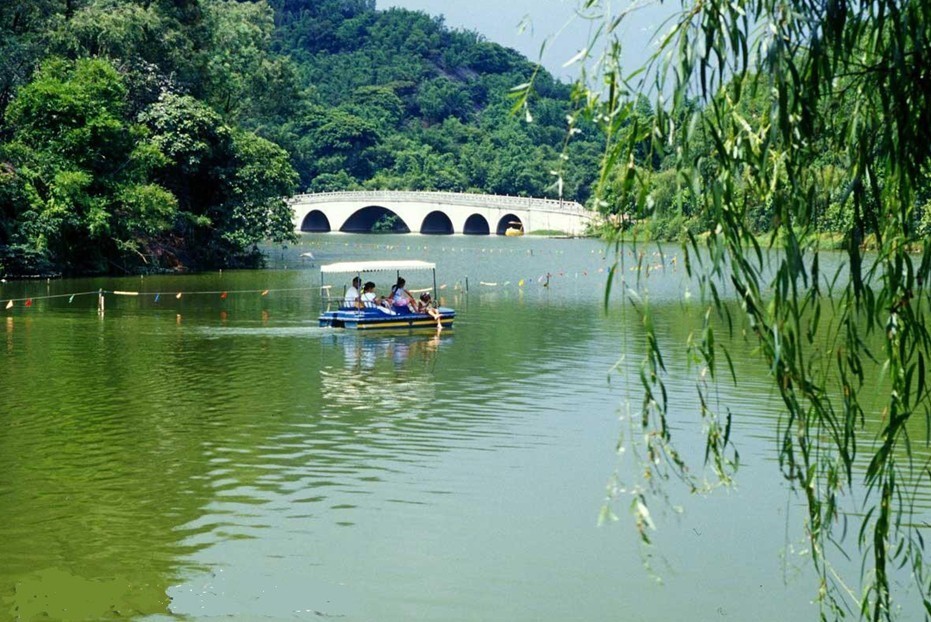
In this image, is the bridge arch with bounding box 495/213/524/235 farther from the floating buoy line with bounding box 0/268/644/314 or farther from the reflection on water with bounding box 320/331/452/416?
the reflection on water with bounding box 320/331/452/416

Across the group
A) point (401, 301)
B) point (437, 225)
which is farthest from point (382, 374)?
point (437, 225)

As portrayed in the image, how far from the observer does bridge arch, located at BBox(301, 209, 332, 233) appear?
114312 mm

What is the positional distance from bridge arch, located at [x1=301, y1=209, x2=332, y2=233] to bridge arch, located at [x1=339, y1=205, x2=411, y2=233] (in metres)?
2.02

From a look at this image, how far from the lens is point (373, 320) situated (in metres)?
29.6

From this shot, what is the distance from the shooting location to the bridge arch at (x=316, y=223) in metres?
114

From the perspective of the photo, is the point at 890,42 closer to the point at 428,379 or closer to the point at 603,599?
the point at 603,599

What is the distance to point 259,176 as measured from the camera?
5206cm

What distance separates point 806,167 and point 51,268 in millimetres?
38797

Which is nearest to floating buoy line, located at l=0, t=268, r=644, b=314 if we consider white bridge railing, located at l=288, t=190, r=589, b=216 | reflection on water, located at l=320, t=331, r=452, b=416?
reflection on water, located at l=320, t=331, r=452, b=416

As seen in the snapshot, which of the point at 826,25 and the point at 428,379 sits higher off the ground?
the point at 826,25

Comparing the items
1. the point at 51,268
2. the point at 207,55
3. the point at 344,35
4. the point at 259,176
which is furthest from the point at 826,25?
the point at 344,35

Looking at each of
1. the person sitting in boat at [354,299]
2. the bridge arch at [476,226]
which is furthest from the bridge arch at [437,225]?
the person sitting in boat at [354,299]

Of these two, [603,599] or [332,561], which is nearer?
[603,599]

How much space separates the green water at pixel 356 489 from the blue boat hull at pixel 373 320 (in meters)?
1.56
